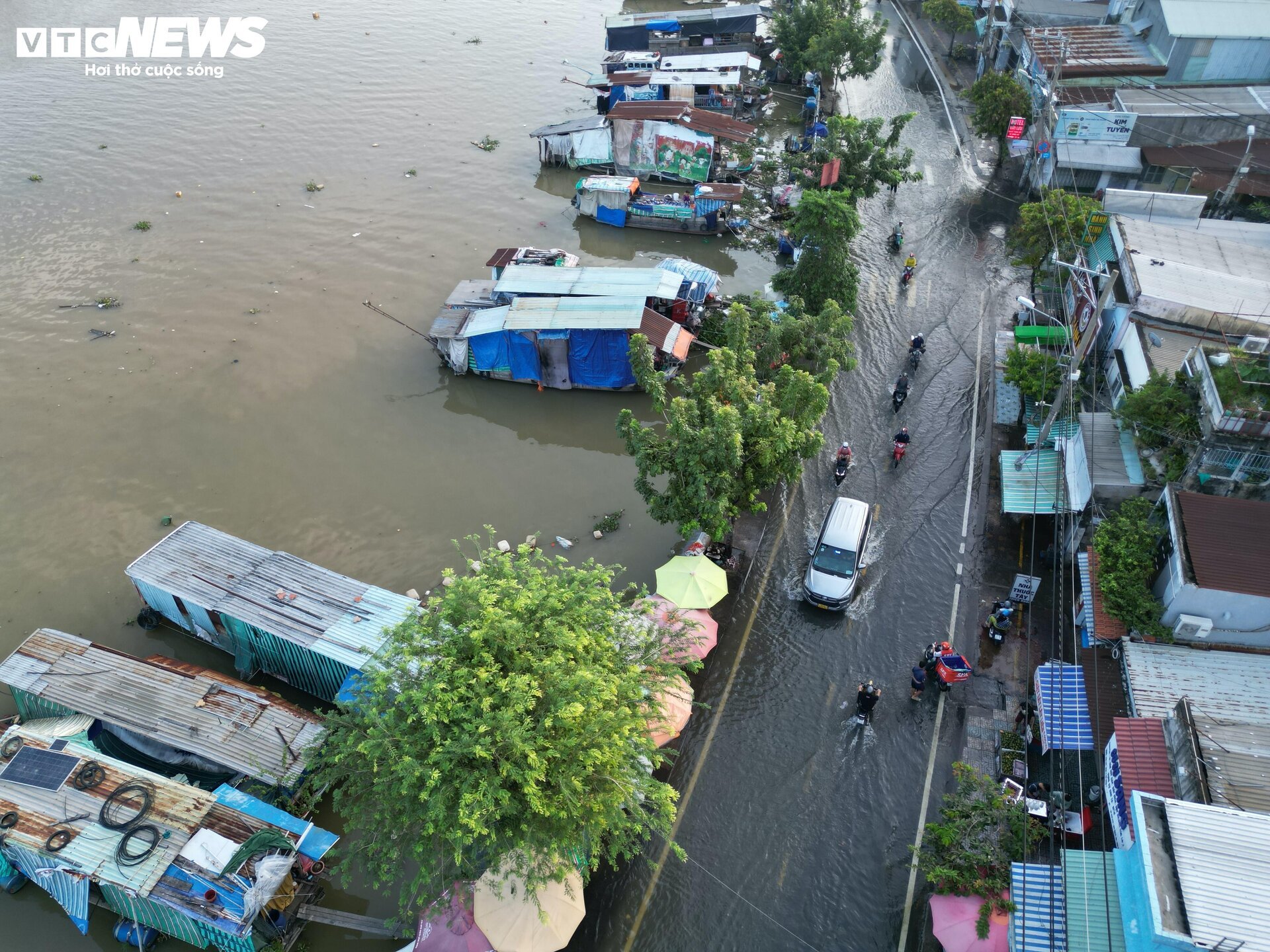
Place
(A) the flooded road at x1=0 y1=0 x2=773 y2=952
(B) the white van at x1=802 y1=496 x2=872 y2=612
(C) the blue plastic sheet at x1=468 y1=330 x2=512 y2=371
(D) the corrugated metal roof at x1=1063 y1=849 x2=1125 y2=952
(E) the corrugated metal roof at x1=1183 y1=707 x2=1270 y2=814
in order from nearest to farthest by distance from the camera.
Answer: (D) the corrugated metal roof at x1=1063 y1=849 x2=1125 y2=952 < (E) the corrugated metal roof at x1=1183 y1=707 x2=1270 y2=814 < (B) the white van at x1=802 y1=496 x2=872 y2=612 < (A) the flooded road at x1=0 y1=0 x2=773 y2=952 < (C) the blue plastic sheet at x1=468 y1=330 x2=512 y2=371

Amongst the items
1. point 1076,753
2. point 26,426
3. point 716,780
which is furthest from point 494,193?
point 1076,753

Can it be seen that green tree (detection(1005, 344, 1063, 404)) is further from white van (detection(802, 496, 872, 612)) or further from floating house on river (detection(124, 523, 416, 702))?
floating house on river (detection(124, 523, 416, 702))

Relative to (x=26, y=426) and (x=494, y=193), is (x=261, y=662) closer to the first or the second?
(x=26, y=426)

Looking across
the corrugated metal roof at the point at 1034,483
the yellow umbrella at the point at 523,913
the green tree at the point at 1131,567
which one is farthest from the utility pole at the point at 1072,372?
the yellow umbrella at the point at 523,913

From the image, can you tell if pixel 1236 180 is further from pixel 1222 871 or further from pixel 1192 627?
pixel 1222 871

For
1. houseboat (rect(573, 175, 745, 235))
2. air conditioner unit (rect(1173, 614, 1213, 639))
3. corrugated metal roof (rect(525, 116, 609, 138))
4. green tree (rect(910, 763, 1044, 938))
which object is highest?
corrugated metal roof (rect(525, 116, 609, 138))

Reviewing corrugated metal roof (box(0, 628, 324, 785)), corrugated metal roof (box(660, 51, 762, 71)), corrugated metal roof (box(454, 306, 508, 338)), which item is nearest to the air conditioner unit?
corrugated metal roof (box(0, 628, 324, 785))

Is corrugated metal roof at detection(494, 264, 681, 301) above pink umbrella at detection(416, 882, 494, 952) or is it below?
above
